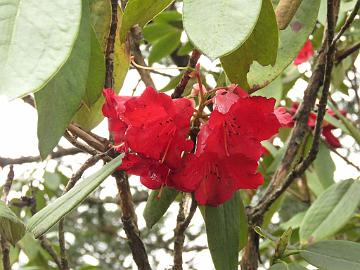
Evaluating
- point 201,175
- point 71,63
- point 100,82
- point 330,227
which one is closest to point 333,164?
point 330,227

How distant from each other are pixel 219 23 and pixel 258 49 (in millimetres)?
218

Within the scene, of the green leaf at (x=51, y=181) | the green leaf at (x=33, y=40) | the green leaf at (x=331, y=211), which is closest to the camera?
the green leaf at (x=33, y=40)

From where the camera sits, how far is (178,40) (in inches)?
69.9

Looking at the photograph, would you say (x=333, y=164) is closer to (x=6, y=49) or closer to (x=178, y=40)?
(x=178, y=40)

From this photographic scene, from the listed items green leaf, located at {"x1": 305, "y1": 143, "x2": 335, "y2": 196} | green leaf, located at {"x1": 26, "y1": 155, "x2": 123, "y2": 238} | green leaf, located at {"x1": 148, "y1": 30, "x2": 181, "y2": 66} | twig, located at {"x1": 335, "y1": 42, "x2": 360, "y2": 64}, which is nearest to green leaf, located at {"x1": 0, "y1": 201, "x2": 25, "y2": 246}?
green leaf, located at {"x1": 26, "y1": 155, "x2": 123, "y2": 238}

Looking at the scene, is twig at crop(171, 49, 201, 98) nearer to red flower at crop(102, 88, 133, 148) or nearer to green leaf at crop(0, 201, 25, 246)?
red flower at crop(102, 88, 133, 148)

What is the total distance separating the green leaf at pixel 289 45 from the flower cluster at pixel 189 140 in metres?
0.03

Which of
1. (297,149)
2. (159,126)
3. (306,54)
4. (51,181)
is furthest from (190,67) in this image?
(51,181)

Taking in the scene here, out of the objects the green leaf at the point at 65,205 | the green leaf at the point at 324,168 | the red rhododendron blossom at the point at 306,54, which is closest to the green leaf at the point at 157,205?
the green leaf at the point at 65,205

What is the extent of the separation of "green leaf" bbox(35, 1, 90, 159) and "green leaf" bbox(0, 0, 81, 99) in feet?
0.57

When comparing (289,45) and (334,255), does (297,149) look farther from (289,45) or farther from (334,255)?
(289,45)

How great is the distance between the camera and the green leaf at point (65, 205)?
69 cm

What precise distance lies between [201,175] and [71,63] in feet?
0.82

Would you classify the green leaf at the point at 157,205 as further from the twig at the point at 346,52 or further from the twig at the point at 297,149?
the twig at the point at 346,52
